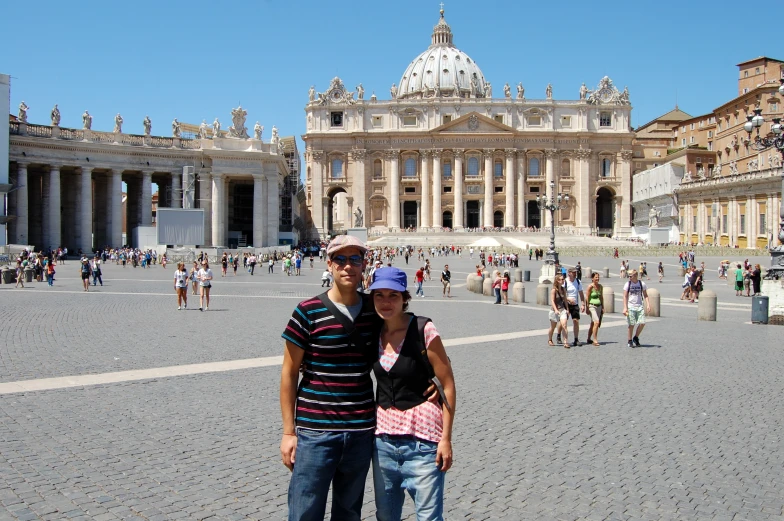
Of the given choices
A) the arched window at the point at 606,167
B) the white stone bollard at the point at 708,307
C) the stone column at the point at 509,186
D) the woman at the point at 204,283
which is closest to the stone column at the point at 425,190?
the stone column at the point at 509,186

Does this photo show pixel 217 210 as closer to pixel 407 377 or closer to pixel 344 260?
pixel 344 260

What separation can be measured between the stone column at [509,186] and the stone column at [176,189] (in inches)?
1794

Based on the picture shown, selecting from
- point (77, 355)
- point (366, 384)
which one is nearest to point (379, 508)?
point (366, 384)

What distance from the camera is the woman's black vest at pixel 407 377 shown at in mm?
3590

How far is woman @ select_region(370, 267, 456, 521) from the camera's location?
359cm

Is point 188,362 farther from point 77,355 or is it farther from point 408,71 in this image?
point 408,71

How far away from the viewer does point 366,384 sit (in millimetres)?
3680

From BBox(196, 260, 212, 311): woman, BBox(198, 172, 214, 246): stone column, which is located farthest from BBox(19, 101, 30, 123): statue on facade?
BBox(196, 260, 212, 311): woman

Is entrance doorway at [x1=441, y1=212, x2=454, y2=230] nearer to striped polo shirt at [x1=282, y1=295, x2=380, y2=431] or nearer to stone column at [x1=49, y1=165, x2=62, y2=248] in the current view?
stone column at [x1=49, y1=165, x2=62, y2=248]

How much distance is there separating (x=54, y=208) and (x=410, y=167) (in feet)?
162

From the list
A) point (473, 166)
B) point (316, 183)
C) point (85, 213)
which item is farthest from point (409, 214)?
point (85, 213)

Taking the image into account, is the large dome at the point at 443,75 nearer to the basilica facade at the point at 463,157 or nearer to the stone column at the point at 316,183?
the basilica facade at the point at 463,157

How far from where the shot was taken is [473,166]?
288 ft

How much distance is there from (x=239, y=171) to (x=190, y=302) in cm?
3139
